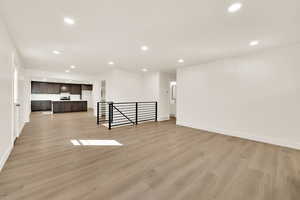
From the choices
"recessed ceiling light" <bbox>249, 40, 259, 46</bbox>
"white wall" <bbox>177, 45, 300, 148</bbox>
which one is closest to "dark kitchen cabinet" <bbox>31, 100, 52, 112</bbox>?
"white wall" <bbox>177, 45, 300, 148</bbox>

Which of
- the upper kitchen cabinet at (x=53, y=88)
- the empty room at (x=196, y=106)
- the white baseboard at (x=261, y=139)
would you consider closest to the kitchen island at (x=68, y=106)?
the upper kitchen cabinet at (x=53, y=88)

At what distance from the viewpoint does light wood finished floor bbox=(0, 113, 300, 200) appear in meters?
1.66

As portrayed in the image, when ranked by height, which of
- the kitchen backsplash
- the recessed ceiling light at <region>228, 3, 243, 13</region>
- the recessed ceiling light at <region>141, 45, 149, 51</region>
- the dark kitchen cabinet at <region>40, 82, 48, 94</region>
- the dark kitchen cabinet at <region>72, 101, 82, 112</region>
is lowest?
the dark kitchen cabinet at <region>72, 101, 82, 112</region>

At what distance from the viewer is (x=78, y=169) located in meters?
2.17

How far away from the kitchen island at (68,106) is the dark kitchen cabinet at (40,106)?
167 cm

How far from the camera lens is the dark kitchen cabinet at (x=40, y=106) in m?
9.53

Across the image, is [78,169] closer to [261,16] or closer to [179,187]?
[179,187]

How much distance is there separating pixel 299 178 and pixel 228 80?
2860mm

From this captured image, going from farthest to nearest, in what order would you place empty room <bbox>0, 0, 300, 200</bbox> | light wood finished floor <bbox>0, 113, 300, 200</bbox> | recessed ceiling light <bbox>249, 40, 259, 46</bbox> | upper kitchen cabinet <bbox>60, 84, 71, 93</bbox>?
upper kitchen cabinet <bbox>60, 84, 71, 93</bbox> < recessed ceiling light <bbox>249, 40, 259, 46</bbox> < empty room <bbox>0, 0, 300, 200</bbox> < light wood finished floor <bbox>0, 113, 300, 200</bbox>

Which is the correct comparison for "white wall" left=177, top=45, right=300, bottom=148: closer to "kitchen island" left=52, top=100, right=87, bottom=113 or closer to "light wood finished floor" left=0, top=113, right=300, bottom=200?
"light wood finished floor" left=0, top=113, right=300, bottom=200

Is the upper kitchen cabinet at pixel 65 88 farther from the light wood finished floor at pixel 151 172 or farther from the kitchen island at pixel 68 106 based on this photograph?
the light wood finished floor at pixel 151 172

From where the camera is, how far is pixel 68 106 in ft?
31.2

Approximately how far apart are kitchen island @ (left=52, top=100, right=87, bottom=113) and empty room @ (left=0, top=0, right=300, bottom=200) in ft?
20.3

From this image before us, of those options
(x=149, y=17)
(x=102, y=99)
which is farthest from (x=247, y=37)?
(x=102, y=99)
